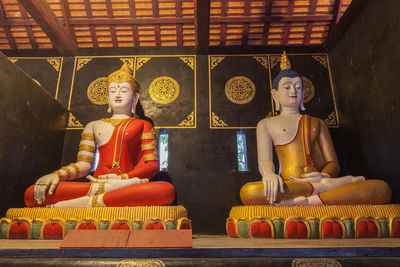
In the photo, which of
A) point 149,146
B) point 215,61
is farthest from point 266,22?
point 149,146

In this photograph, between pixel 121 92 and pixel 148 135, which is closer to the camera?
pixel 148 135

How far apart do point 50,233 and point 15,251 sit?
1.05 m

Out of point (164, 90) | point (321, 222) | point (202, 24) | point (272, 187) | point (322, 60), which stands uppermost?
point (202, 24)

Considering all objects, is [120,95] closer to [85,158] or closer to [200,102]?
[85,158]

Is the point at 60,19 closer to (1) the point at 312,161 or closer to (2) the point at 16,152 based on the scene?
(2) the point at 16,152

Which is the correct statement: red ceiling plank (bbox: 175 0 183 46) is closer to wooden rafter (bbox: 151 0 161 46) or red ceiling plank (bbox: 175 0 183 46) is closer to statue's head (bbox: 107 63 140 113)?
wooden rafter (bbox: 151 0 161 46)

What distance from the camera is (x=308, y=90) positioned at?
4.54 metres

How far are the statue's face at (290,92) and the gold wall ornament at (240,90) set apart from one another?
0.75m

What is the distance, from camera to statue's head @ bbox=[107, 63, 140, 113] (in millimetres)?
3797

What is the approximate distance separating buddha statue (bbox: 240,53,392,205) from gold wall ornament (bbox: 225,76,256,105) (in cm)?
62

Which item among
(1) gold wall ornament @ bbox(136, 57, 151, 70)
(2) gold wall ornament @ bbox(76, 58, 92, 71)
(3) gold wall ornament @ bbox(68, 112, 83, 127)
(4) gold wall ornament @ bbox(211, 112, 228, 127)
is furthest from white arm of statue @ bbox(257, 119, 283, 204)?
(2) gold wall ornament @ bbox(76, 58, 92, 71)

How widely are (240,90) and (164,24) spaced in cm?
155

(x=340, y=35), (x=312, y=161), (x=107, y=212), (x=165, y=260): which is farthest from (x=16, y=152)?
(x=340, y=35)

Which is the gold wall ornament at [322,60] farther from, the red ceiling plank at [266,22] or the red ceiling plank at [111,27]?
the red ceiling plank at [111,27]
